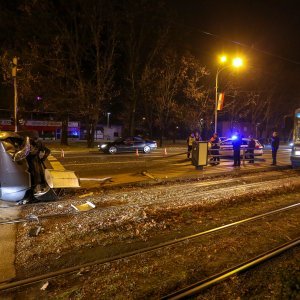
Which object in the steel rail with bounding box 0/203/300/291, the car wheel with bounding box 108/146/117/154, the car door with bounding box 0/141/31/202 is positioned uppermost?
the car door with bounding box 0/141/31/202

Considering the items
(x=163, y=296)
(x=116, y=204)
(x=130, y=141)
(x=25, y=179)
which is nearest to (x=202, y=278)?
(x=163, y=296)

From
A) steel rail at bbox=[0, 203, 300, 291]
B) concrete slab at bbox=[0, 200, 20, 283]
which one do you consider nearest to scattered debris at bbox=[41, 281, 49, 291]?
steel rail at bbox=[0, 203, 300, 291]

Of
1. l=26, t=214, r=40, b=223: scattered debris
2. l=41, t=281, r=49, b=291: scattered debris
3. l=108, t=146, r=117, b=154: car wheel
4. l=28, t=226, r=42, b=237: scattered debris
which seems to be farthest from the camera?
l=108, t=146, r=117, b=154: car wheel

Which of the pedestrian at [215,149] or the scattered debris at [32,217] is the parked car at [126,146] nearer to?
the pedestrian at [215,149]

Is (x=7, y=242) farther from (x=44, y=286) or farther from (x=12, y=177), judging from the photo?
(x=12, y=177)

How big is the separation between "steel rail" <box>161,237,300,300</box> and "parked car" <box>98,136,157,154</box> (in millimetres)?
22393

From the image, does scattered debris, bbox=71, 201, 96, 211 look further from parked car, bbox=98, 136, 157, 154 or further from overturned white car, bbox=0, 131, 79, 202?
parked car, bbox=98, 136, 157, 154

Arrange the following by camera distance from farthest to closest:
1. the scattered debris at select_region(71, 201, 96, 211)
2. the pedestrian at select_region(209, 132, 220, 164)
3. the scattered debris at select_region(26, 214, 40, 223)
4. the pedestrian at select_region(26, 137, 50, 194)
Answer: the pedestrian at select_region(209, 132, 220, 164)
the pedestrian at select_region(26, 137, 50, 194)
the scattered debris at select_region(71, 201, 96, 211)
the scattered debris at select_region(26, 214, 40, 223)

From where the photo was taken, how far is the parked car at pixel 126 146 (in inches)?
1107

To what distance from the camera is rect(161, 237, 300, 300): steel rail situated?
14.4ft

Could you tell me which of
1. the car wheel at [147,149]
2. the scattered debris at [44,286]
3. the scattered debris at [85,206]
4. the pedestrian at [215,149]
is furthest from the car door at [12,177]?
the car wheel at [147,149]

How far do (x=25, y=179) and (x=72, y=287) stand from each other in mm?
4759

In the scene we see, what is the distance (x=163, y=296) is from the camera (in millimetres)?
4395

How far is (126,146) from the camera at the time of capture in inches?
1125
